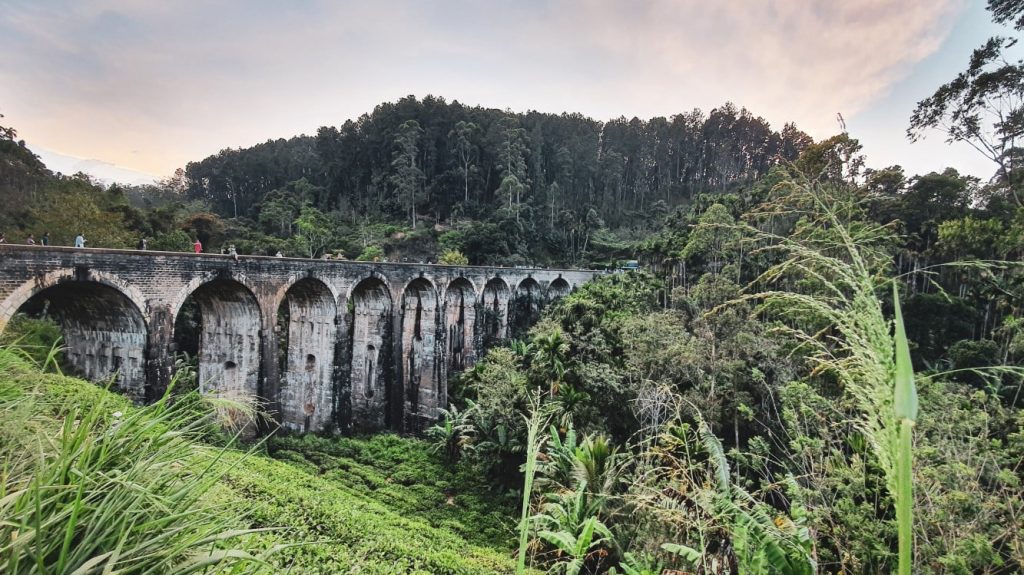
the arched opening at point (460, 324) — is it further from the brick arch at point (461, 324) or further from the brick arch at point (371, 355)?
the brick arch at point (371, 355)

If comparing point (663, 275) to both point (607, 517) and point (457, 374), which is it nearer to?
point (457, 374)

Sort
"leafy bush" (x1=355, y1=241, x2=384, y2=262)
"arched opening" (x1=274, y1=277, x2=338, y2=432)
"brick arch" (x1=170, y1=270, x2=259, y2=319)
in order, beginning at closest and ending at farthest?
"brick arch" (x1=170, y1=270, x2=259, y2=319) → "arched opening" (x1=274, y1=277, x2=338, y2=432) → "leafy bush" (x1=355, y1=241, x2=384, y2=262)

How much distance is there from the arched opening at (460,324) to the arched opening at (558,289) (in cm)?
849

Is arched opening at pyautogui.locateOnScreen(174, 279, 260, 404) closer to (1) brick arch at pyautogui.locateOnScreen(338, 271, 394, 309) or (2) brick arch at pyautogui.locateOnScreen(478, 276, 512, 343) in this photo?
(1) brick arch at pyautogui.locateOnScreen(338, 271, 394, 309)

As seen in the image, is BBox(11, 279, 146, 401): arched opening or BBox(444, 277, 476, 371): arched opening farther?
BBox(444, 277, 476, 371): arched opening

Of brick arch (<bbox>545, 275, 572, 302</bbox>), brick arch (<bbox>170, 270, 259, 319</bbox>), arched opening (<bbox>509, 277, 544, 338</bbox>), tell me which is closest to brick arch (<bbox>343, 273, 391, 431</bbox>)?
brick arch (<bbox>170, 270, 259, 319</bbox>)

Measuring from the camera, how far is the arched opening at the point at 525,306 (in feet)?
87.4

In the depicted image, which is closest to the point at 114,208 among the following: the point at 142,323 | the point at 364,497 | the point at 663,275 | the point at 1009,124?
the point at 142,323

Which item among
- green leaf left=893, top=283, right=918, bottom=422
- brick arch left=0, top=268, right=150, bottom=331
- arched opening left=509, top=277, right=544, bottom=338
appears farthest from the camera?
arched opening left=509, top=277, right=544, bottom=338

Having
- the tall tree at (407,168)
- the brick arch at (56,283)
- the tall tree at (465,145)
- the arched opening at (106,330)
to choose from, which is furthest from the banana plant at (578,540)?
the tall tree at (465,145)

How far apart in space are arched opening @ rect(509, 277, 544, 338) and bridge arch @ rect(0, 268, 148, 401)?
1878 cm

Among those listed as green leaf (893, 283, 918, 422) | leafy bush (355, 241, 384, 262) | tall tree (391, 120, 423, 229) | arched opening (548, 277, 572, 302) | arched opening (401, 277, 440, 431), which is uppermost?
tall tree (391, 120, 423, 229)

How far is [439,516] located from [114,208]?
22.2 meters

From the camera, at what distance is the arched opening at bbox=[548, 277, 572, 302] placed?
2931cm
